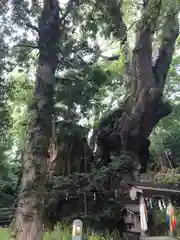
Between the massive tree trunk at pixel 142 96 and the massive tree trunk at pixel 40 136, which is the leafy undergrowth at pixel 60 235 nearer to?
the massive tree trunk at pixel 40 136

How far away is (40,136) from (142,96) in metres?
3.20

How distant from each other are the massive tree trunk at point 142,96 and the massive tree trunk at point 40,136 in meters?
2.44

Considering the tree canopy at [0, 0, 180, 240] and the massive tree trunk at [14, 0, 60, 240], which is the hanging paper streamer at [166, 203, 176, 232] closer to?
the tree canopy at [0, 0, 180, 240]

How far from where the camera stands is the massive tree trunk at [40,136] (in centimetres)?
489

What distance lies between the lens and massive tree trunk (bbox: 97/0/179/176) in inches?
280

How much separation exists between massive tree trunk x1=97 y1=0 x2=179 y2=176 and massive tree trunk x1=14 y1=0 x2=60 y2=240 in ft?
8.01

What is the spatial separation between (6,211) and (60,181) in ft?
6.86

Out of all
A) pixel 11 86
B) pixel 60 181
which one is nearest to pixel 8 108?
pixel 11 86

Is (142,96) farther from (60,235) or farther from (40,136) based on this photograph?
(60,235)

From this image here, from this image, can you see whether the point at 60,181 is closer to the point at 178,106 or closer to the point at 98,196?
the point at 98,196

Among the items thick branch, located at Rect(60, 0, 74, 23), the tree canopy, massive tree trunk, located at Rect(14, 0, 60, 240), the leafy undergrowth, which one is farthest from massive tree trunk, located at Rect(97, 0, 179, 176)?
the leafy undergrowth

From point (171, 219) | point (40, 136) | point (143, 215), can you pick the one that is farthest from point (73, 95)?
point (171, 219)

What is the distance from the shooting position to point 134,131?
7.72 metres

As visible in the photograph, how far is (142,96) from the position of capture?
23.4 ft
